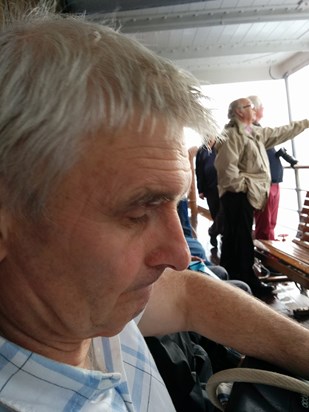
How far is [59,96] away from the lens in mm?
480

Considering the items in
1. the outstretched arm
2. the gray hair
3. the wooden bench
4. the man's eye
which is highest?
the gray hair

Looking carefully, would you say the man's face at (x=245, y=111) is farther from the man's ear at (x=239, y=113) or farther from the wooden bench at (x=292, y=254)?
the wooden bench at (x=292, y=254)

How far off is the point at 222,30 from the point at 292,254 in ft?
10.5

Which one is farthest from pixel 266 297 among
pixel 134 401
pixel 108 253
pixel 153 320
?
pixel 108 253

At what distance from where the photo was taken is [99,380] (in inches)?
23.7

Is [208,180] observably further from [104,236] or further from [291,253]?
[104,236]

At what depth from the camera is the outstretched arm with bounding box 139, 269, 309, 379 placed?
2.83 feet

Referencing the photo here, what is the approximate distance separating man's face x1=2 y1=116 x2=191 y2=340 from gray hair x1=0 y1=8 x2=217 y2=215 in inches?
1.1

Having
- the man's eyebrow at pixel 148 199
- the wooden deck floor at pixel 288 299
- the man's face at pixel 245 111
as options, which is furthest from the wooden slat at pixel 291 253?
the man's eyebrow at pixel 148 199

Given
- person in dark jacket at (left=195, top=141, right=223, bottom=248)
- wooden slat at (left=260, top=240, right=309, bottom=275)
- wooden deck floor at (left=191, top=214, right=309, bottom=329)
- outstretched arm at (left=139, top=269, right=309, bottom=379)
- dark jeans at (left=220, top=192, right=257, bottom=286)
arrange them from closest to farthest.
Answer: outstretched arm at (left=139, top=269, right=309, bottom=379), wooden slat at (left=260, top=240, right=309, bottom=275), wooden deck floor at (left=191, top=214, right=309, bottom=329), dark jeans at (left=220, top=192, right=257, bottom=286), person in dark jacket at (left=195, top=141, right=223, bottom=248)

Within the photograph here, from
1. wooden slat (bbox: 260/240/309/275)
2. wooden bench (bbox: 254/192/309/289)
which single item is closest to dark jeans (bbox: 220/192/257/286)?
wooden bench (bbox: 254/192/309/289)

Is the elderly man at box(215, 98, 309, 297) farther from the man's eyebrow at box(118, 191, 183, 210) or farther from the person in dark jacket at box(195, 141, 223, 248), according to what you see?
the man's eyebrow at box(118, 191, 183, 210)

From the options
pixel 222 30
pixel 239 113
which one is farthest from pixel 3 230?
pixel 222 30

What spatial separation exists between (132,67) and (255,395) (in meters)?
0.65
